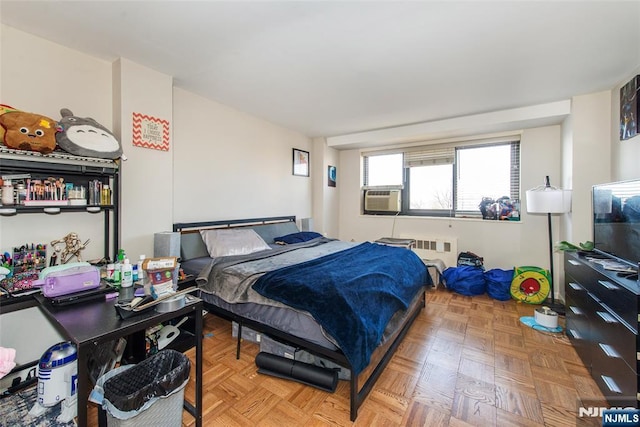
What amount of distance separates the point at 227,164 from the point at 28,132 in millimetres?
1852

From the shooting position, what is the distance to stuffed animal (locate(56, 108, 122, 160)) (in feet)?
6.15

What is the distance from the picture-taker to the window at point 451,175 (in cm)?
400

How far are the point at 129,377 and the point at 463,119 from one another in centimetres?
430

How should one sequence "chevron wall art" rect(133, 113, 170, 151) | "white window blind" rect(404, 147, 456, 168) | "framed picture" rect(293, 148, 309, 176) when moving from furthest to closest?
"framed picture" rect(293, 148, 309, 176), "white window blind" rect(404, 147, 456, 168), "chevron wall art" rect(133, 113, 170, 151)

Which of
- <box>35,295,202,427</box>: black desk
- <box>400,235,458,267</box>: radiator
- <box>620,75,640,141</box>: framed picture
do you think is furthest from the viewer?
<box>400,235,458,267</box>: radiator

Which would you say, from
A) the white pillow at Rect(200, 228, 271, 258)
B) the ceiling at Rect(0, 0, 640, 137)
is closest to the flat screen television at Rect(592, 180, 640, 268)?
the ceiling at Rect(0, 0, 640, 137)

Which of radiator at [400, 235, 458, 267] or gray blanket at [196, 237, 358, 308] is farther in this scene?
radiator at [400, 235, 458, 267]

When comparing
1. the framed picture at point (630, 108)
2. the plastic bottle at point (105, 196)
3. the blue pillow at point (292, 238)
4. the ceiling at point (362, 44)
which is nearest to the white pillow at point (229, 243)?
the blue pillow at point (292, 238)

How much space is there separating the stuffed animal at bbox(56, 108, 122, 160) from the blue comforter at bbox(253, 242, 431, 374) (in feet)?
5.10

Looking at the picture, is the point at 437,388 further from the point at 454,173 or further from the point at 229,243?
the point at 454,173

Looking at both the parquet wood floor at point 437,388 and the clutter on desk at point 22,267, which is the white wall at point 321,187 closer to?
the parquet wood floor at point 437,388

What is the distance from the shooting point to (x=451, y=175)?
4.39 m

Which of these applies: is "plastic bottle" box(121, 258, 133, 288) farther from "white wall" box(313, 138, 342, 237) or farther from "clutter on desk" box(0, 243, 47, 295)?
"white wall" box(313, 138, 342, 237)

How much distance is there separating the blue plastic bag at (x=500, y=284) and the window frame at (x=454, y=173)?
0.94m
